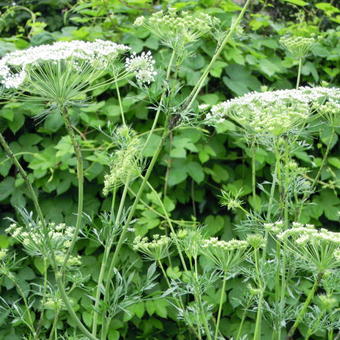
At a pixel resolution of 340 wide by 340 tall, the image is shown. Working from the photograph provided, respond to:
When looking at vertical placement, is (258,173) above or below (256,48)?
below

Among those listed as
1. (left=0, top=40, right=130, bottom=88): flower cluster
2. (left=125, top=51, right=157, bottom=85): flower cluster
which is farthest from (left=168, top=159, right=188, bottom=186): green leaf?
(left=0, top=40, right=130, bottom=88): flower cluster

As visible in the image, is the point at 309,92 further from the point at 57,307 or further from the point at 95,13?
the point at 95,13

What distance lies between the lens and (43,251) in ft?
6.08

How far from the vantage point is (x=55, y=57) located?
64.8 inches

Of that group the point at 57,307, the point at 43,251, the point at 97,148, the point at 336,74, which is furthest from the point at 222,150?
the point at 43,251

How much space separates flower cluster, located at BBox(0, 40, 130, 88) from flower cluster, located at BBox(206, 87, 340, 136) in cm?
44

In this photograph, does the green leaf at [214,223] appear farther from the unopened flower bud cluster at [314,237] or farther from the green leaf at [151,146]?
the unopened flower bud cluster at [314,237]

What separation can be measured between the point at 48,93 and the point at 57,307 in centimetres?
84

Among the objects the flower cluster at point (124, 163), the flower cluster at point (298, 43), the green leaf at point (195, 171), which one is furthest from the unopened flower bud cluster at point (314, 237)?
the green leaf at point (195, 171)

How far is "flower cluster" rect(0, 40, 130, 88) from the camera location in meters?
1.66

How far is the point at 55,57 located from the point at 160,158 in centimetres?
168

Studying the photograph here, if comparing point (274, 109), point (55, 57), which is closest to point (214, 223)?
point (274, 109)

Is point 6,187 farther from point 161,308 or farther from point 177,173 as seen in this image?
point 161,308

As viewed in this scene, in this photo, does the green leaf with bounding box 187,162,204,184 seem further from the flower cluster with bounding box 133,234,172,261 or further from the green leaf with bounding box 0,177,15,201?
the green leaf with bounding box 0,177,15,201
